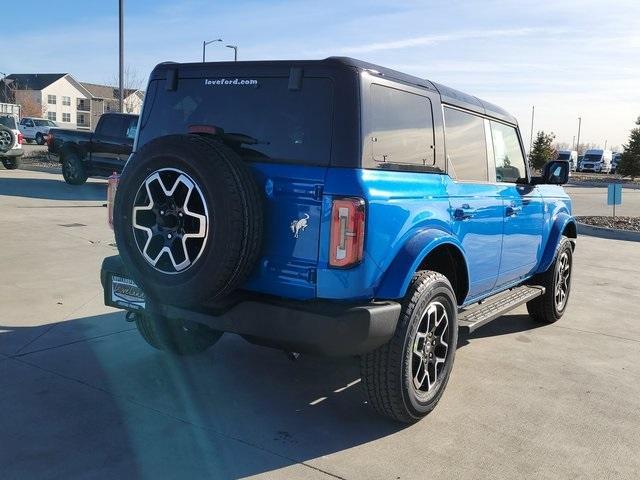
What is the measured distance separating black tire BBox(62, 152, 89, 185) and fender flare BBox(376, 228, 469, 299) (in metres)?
14.3

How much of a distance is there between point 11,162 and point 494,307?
1909 centimetres

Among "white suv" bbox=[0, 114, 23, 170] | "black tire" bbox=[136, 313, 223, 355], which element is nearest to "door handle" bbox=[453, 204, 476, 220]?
"black tire" bbox=[136, 313, 223, 355]

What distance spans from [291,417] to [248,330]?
77cm

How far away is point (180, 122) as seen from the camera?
13.1ft

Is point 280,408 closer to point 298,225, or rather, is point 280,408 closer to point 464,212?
point 298,225

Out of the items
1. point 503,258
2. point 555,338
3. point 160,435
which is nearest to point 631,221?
point 555,338

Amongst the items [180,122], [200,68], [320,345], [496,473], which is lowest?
[496,473]

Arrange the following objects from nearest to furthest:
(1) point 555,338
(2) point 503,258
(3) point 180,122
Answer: (3) point 180,122 → (2) point 503,258 → (1) point 555,338

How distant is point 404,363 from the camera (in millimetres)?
3469

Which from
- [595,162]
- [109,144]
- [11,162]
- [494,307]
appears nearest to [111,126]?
[109,144]

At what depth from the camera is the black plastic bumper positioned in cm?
314

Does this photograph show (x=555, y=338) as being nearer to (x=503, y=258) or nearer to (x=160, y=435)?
(x=503, y=258)

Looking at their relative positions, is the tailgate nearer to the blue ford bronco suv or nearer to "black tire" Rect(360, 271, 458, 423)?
the blue ford bronco suv

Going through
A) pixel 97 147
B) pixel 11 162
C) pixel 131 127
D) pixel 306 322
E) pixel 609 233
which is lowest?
pixel 609 233
